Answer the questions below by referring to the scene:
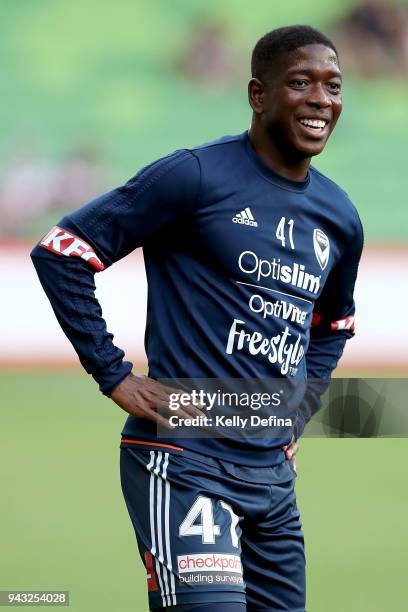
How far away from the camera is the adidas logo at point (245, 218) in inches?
146

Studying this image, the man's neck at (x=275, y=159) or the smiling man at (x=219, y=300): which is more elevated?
the man's neck at (x=275, y=159)

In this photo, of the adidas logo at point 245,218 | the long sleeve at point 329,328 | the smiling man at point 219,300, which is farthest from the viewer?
the long sleeve at point 329,328

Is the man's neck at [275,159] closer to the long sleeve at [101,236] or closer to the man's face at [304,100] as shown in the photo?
the man's face at [304,100]

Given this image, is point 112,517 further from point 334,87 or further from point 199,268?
point 334,87

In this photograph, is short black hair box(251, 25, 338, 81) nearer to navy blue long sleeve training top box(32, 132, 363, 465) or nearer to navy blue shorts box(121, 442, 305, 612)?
navy blue long sleeve training top box(32, 132, 363, 465)

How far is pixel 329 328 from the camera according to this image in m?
4.44

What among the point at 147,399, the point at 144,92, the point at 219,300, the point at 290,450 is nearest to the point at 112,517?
the point at 290,450

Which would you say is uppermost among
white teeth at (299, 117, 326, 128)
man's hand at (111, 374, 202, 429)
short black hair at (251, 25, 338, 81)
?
short black hair at (251, 25, 338, 81)

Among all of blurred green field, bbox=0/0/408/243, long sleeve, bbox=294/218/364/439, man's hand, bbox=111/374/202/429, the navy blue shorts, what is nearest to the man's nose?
long sleeve, bbox=294/218/364/439

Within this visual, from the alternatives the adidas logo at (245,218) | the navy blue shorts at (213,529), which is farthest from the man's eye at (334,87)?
the navy blue shorts at (213,529)

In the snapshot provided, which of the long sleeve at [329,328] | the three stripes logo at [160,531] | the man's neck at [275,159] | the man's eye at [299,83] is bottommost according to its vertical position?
the three stripes logo at [160,531]

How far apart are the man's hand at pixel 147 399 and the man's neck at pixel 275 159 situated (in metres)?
0.73

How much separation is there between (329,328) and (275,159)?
829 mm

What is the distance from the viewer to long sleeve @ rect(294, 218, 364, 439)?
13.8ft
